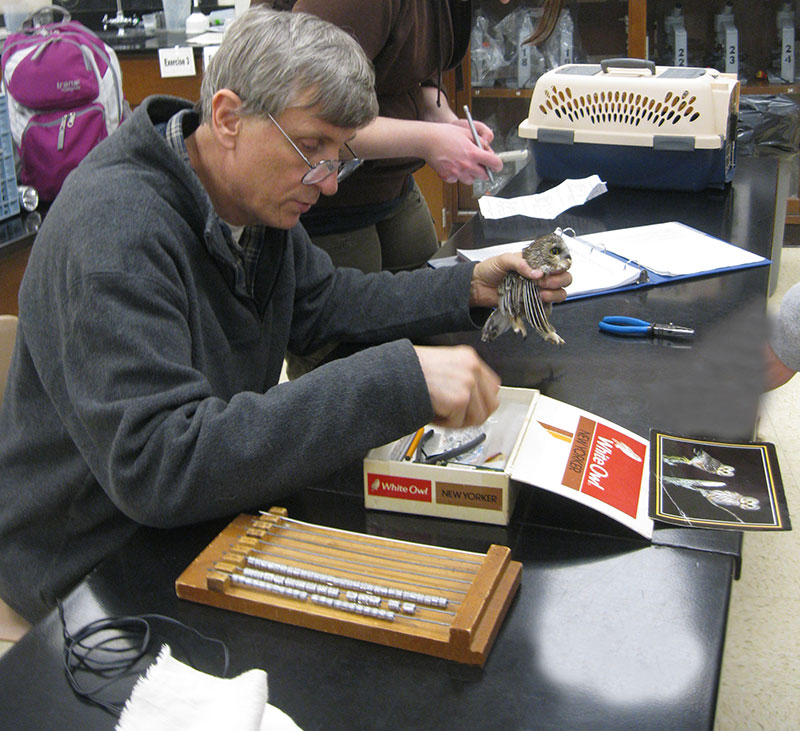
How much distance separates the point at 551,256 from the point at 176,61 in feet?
9.12

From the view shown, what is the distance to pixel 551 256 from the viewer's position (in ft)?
4.17

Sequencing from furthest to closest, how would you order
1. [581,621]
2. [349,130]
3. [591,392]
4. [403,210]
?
[403,210], [591,392], [349,130], [581,621]

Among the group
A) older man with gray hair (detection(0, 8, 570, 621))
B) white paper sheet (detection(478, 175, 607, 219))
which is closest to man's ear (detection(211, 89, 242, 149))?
older man with gray hair (detection(0, 8, 570, 621))

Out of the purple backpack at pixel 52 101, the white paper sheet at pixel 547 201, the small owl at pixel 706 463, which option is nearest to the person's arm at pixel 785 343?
the small owl at pixel 706 463

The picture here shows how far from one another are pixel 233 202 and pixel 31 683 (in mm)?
656

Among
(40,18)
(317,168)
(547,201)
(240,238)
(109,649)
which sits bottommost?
(109,649)

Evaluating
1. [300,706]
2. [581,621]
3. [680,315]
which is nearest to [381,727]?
[300,706]

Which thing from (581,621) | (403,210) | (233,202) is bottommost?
(581,621)

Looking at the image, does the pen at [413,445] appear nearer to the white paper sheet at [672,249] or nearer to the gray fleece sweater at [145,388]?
the gray fleece sweater at [145,388]

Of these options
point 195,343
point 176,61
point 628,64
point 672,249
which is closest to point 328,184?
point 195,343

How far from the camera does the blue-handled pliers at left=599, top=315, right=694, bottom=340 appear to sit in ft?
4.50

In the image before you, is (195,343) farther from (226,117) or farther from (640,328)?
(640,328)

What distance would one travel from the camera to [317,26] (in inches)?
41.5

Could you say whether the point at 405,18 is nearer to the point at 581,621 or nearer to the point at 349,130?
the point at 349,130
